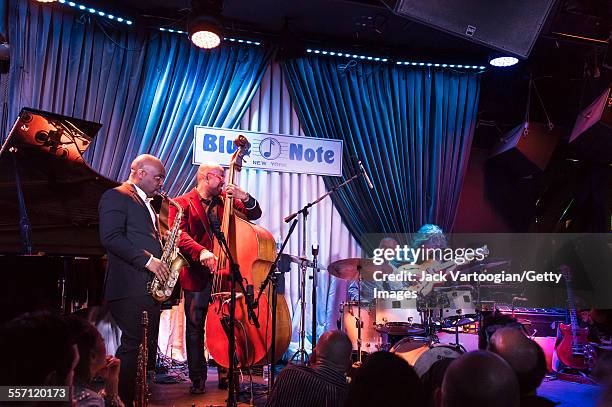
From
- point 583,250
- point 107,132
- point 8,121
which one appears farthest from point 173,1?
point 583,250

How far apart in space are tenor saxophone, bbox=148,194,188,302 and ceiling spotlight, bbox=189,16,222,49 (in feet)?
7.71

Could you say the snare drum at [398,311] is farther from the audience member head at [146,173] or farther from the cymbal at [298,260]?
the audience member head at [146,173]

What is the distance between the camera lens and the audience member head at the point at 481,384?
62.4 inches

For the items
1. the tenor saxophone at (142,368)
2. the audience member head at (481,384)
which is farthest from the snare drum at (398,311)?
the audience member head at (481,384)

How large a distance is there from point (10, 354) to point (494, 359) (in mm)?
1418

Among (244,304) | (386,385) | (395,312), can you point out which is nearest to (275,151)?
(395,312)

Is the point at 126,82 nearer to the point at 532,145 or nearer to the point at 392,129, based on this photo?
the point at 392,129

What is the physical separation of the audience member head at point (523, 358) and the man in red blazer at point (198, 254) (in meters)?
2.62

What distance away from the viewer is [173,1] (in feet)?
22.2

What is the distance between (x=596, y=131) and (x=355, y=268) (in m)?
3.60

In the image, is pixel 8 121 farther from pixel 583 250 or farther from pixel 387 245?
pixel 583 250

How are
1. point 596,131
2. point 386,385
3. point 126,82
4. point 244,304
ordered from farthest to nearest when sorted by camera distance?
1. point 596,131
2. point 126,82
3. point 244,304
4. point 386,385

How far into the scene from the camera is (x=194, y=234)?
16.9 ft

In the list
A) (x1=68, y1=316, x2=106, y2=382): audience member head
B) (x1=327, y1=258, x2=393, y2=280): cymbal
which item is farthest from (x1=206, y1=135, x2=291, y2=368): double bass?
(x1=68, y1=316, x2=106, y2=382): audience member head
